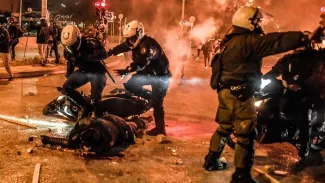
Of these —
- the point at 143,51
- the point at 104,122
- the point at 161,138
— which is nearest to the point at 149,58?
the point at 143,51

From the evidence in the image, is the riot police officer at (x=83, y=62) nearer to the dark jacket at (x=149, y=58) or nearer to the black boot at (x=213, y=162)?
the dark jacket at (x=149, y=58)

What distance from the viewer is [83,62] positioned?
6992 mm

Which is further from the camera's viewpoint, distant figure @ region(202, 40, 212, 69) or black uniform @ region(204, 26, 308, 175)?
distant figure @ region(202, 40, 212, 69)

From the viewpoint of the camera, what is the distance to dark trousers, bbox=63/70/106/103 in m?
6.98

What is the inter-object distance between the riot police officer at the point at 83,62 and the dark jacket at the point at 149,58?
0.53 metres

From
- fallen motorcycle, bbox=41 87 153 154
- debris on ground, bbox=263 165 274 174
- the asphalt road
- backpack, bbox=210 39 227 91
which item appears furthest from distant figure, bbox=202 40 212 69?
backpack, bbox=210 39 227 91

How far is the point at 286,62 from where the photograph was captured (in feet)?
19.9

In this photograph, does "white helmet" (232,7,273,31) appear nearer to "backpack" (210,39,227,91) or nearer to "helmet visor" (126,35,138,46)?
"backpack" (210,39,227,91)

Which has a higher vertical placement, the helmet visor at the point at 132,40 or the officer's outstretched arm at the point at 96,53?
the helmet visor at the point at 132,40

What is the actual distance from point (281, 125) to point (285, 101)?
35 cm

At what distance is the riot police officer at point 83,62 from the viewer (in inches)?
261

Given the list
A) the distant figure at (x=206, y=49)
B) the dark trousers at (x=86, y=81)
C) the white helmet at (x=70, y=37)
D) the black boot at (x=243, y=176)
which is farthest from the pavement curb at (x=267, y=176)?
the distant figure at (x=206, y=49)

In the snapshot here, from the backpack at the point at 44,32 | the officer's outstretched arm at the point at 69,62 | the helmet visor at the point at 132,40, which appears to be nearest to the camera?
the helmet visor at the point at 132,40

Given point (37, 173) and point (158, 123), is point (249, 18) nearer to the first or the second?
point (37, 173)
